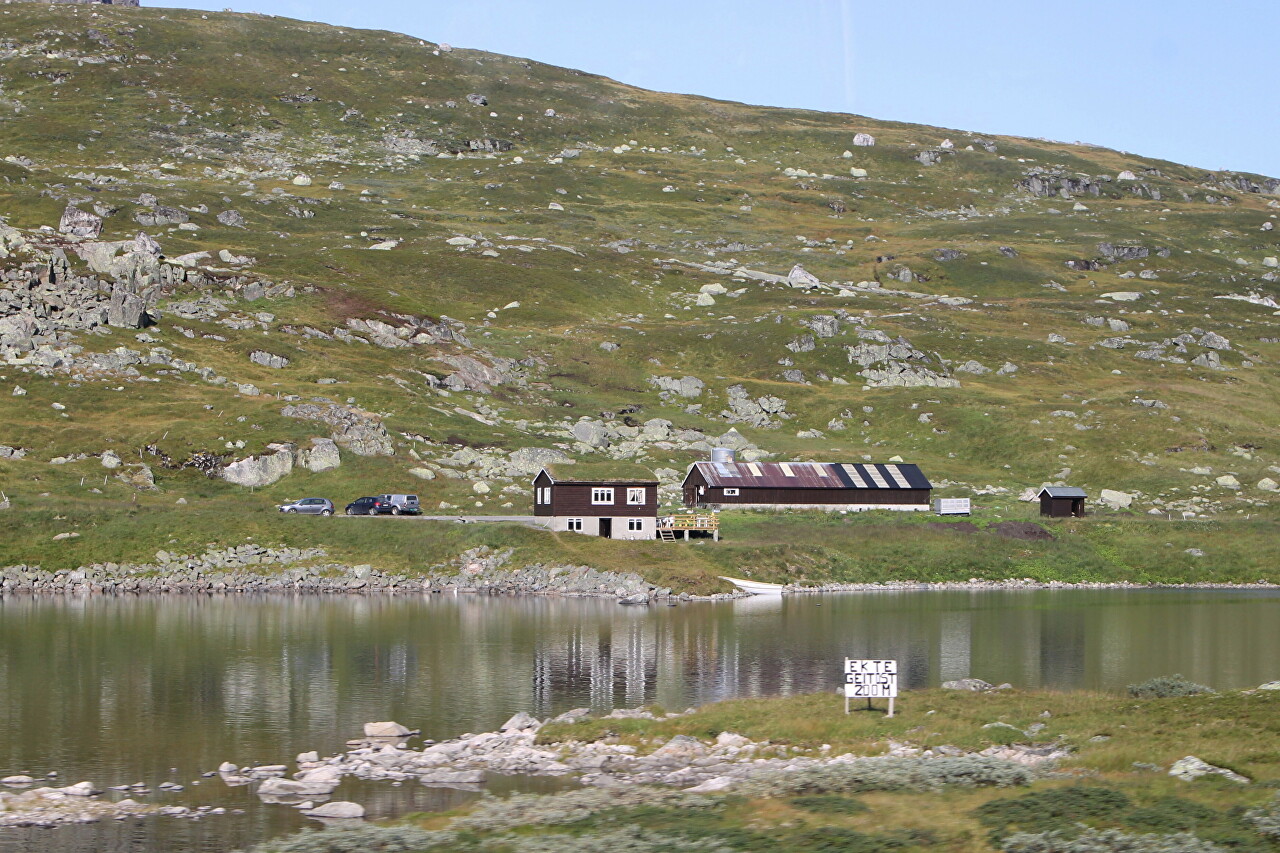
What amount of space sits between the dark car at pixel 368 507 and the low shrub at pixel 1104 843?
80375 mm

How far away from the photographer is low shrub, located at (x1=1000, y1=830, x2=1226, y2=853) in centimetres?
2362

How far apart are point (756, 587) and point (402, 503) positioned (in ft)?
104

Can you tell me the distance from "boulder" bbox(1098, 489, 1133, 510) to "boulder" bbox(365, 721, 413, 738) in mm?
97976

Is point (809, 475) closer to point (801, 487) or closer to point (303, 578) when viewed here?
point (801, 487)

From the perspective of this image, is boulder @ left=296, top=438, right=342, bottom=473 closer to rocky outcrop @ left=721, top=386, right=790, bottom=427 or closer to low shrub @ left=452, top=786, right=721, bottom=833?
rocky outcrop @ left=721, top=386, right=790, bottom=427

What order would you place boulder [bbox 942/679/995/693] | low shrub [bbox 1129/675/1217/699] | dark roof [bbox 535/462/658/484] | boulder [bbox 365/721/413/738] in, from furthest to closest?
1. dark roof [bbox 535/462/658/484]
2. boulder [bbox 942/679/995/693]
3. low shrub [bbox 1129/675/1217/699]
4. boulder [bbox 365/721/413/738]

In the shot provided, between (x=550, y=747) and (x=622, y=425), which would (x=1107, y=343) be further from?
(x=550, y=747)

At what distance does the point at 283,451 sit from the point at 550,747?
73.3 metres

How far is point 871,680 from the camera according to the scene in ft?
137

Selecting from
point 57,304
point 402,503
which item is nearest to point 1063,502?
point 402,503

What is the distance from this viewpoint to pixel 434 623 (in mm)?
70938

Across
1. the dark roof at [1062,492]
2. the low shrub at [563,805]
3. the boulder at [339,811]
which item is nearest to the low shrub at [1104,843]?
the low shrub at [563,805]

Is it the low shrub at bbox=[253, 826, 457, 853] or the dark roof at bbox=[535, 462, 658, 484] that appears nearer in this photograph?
the low shrub at bbox=[253, 826, 457, 853]

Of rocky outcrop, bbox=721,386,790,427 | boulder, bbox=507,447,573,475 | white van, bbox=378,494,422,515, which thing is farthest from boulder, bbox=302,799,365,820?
rocky outcrop, bbox=721,386,790,427
